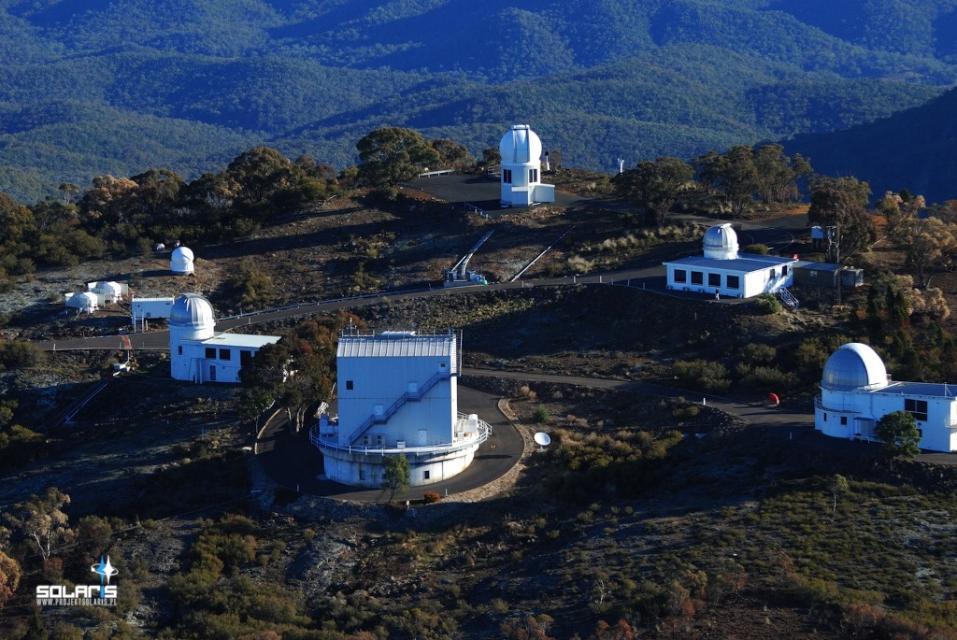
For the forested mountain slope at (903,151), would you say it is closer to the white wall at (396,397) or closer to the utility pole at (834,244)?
the utility pole at (834,244)

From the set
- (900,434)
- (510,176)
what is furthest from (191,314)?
(900,434)

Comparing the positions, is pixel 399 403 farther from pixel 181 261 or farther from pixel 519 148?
pixel 519 148

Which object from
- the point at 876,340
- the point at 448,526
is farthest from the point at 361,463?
the point at 876,340

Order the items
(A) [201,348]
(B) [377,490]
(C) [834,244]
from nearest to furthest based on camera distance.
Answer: (B) [377,490] → (A) [201,348] → (C) [834,244]

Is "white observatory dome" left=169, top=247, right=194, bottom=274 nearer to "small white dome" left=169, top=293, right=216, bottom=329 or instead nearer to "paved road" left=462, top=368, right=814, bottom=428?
"small white dome" left=169, top=293, right=216, bottom=329

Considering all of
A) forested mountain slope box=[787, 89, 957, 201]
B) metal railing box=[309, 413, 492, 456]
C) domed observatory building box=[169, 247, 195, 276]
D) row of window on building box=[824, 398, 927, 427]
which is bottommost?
metal railing box=[309, 413, 492, 456]

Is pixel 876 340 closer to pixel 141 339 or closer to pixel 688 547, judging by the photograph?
pixel 688 547

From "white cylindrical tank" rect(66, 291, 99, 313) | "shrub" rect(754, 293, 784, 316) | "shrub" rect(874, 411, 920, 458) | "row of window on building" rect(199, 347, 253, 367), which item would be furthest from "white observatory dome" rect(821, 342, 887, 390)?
"white cylindrical tank" rect(66, 291, 99, 313)
